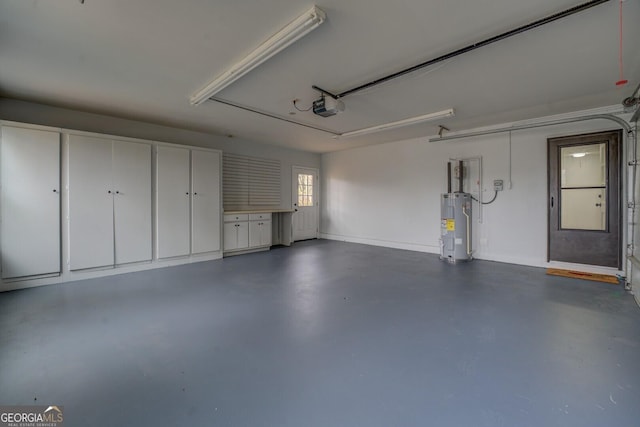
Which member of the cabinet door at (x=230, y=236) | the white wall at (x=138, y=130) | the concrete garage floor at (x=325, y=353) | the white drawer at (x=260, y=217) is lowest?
the concrete garage floor at (x=325, y=353)

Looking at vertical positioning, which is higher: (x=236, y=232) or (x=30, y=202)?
(x=30, y=202)

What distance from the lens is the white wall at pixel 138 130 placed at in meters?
3.88

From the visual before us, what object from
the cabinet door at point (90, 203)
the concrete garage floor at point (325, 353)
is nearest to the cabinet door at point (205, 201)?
the cabinet door at point (90, 203)

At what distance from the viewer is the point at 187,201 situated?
499cm

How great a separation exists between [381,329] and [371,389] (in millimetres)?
815

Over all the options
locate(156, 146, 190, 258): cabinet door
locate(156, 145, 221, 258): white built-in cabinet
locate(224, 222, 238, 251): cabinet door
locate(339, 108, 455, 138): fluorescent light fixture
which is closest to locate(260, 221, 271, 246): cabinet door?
locate(224, 222, 238, 251): cabinet door

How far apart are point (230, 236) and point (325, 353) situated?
4.19 metres

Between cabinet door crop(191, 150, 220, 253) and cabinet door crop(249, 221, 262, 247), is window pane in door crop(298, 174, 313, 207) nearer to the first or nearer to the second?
cabinet door crop(249, 221, 262, 247)

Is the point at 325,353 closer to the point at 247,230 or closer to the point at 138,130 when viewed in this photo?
the point at 247,230

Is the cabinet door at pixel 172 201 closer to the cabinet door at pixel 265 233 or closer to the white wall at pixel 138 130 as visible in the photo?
the white wall at pixel 138 130

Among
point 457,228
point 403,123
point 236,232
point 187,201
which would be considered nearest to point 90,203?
point 187,201

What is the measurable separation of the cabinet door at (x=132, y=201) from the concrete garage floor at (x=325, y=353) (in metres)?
0.81

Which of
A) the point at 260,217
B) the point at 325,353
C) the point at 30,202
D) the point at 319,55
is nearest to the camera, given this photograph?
the point at 325,353

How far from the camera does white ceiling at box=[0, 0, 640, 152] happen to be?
2061 mm
